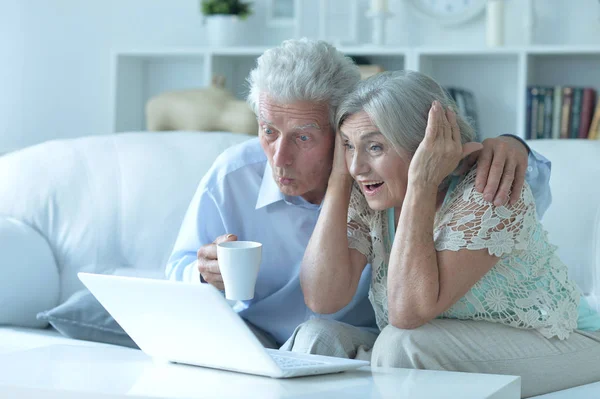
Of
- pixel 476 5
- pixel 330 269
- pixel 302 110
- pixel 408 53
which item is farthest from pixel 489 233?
pixel 476 5

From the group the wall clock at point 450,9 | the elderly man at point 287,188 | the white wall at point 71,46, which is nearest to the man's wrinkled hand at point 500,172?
the elderly man at point 287,188

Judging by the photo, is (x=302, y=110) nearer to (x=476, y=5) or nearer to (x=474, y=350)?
(x=474, y=350)

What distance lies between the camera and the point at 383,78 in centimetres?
161

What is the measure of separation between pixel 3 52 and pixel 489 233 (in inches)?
110

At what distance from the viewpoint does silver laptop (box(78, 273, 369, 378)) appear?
4.01 ft

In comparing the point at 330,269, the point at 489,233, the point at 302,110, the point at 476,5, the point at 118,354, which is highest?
the point at 476,5

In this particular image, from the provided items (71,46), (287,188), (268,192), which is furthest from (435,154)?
(71,46)

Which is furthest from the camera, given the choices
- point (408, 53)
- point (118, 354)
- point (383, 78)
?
point (408, 53)

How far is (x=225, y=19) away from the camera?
3.53 metres

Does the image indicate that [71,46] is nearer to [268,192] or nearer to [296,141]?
[268,192]

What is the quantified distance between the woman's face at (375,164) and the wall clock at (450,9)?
1.98 meters

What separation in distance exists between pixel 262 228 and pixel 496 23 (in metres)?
1.74

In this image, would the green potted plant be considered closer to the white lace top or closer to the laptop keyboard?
the white lace top

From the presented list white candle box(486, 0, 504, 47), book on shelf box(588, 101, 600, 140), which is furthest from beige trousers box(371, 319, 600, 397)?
white candle box(486, 0, 504, 47)
